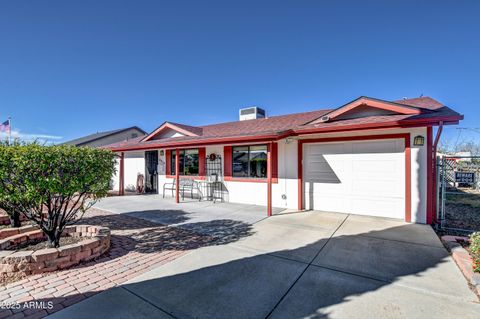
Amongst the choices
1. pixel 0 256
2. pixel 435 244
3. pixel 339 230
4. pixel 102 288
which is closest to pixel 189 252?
pixel 102 288

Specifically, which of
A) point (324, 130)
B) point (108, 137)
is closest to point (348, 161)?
point (324, 130)

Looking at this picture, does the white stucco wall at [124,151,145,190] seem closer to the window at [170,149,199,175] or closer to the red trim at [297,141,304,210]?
the window at [170,149,199,175]

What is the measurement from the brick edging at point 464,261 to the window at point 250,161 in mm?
5449

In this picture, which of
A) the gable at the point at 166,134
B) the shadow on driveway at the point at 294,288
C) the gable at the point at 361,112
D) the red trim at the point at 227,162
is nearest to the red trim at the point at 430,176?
the gable at the point at 361,112

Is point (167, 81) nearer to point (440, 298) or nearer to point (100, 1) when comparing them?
point (100, 1)

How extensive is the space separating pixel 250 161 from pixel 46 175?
6471 millimetres

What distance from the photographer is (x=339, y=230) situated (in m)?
5.39

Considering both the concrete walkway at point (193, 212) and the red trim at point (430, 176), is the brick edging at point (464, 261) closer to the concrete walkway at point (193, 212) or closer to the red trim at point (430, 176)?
the red trim at point (430, 176)

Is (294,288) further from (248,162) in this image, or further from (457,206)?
(457,206)

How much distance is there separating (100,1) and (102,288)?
28.4 feet

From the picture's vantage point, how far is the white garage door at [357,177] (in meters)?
6.38

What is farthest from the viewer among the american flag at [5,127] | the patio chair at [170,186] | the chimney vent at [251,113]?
the american flag at [5,127]

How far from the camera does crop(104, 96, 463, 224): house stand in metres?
5.93

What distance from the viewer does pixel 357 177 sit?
272 inches
